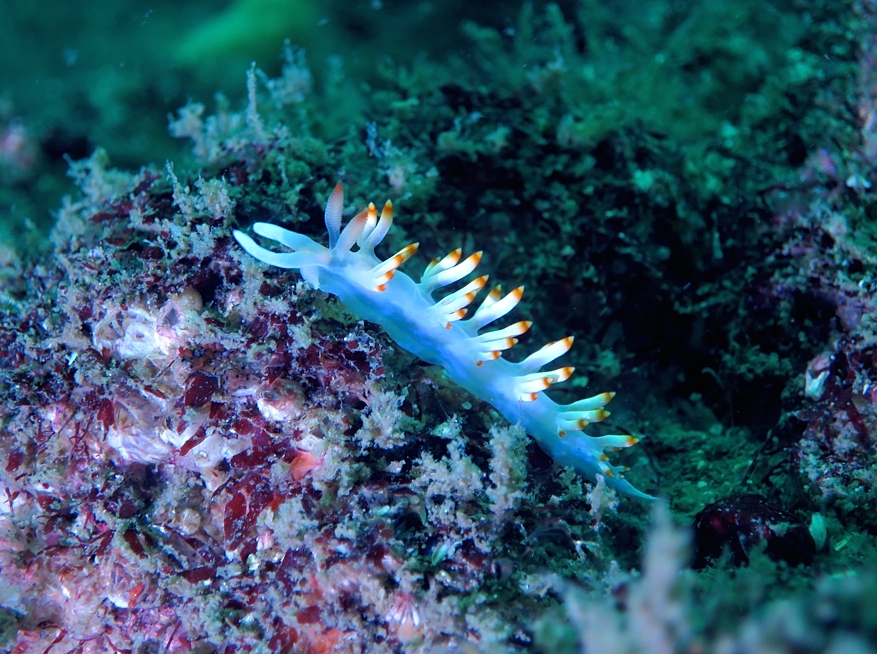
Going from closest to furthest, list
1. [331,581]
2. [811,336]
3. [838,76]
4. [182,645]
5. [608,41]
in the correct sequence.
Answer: [331,581] → [182,645] → [811,336] → [838,76] → [608,41]

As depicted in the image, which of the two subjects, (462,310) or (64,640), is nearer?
(462,310)

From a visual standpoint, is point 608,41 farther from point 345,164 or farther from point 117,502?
point 117,502

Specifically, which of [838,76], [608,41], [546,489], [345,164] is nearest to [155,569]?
[546,489]

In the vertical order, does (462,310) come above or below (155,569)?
above

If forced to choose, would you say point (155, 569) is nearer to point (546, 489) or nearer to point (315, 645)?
point (315, 645)

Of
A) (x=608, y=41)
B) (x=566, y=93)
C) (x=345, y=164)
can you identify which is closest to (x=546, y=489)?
(x=345, y=164)

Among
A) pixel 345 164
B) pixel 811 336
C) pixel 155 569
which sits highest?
pixel 811 336

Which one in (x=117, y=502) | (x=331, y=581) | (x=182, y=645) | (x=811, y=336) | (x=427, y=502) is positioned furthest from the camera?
(x=811, y=336)
